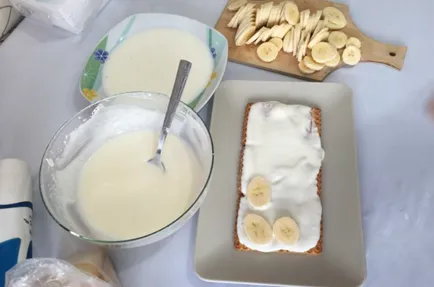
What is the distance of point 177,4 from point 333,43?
0.35 metres

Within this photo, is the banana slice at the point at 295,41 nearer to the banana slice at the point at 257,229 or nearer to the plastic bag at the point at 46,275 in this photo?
the banana slice at the point at 257,229

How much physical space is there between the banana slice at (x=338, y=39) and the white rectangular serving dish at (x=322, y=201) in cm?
11

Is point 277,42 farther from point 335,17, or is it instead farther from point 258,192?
point 258,192

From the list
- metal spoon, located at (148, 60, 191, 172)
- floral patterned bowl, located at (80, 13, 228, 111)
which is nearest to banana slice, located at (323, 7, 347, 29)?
floral patterned bowl, located at (80, 13, 228, 111)

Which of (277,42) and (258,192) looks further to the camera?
(277,42)

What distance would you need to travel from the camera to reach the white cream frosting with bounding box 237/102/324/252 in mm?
689

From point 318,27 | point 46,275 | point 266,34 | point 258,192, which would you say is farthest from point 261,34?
point 46,275

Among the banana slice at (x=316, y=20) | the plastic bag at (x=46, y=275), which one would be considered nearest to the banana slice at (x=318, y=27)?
the banana slice at (x=316, y=20)

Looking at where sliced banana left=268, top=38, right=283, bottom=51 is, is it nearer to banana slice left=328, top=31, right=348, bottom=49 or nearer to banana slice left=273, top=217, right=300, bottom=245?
banana slice left=328, top=31, right=348, bottom=49

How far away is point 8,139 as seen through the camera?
87 cm

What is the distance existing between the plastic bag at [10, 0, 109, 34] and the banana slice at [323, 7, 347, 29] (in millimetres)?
Answer: 469

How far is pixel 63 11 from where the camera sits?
939mm

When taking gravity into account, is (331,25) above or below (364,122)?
above

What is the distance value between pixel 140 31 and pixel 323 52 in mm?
356
